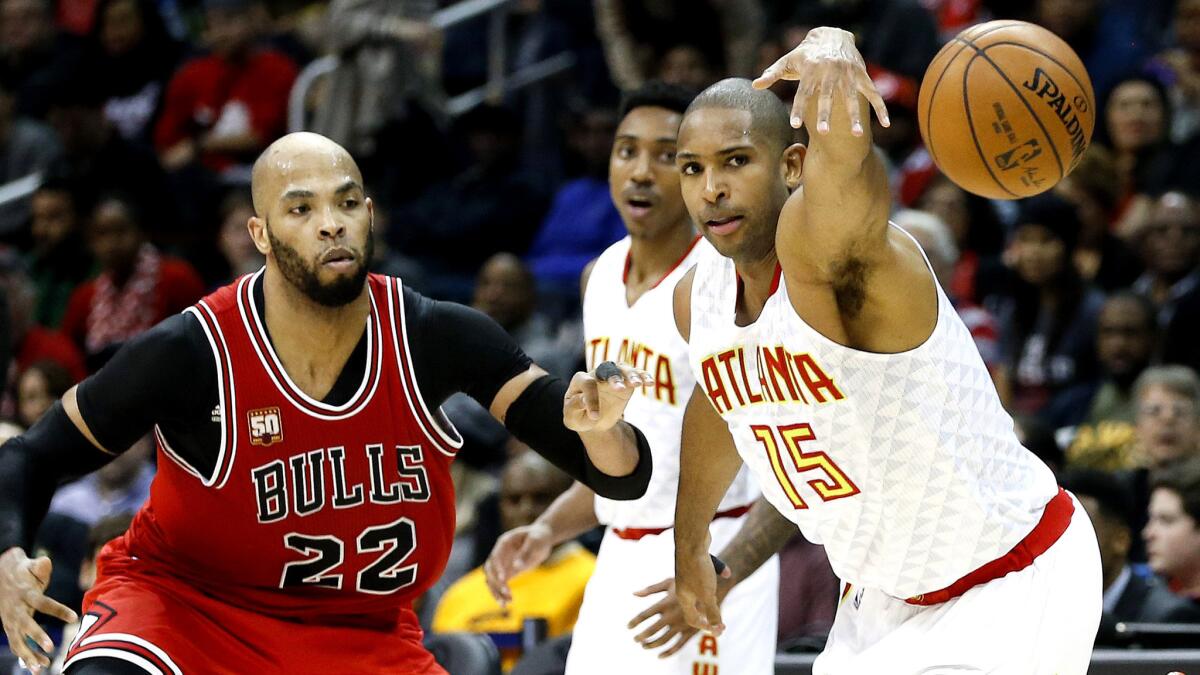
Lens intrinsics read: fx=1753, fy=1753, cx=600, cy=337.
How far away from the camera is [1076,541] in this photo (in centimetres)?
462

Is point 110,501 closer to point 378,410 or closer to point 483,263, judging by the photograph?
point 483,263

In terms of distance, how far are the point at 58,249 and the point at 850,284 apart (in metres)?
8.62

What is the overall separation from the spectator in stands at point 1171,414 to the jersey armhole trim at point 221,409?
4.70m

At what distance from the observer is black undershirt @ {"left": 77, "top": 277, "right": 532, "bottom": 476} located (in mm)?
4980

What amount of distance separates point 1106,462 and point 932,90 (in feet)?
13.1

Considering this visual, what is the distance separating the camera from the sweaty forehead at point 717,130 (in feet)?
15.9

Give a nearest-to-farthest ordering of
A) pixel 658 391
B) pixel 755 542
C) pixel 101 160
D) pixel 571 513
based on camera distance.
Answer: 1. pixel 755 542
2. pixel 658 391
3. pixel 571 513
4. pixel 101 160

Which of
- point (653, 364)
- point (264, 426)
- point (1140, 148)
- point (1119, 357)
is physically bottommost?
point (1119, 357)

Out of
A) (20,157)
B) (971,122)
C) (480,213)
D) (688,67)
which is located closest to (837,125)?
(971,122)

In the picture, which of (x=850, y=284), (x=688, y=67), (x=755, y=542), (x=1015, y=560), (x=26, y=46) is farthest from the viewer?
(x=26, y=46)

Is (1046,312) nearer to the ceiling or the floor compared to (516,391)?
nearer to the floor

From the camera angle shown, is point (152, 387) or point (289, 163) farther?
point (289, 163)

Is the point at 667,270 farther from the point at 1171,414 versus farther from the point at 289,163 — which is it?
the point at 1171,414

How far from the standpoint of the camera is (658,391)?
19.1 ft
